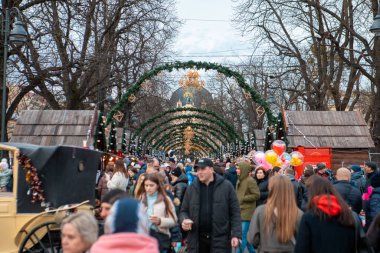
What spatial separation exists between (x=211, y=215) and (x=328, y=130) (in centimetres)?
1995

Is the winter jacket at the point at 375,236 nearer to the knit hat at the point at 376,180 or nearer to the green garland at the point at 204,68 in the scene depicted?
the knit hat at the point at 376,180

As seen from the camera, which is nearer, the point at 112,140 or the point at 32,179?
the point at 32,179

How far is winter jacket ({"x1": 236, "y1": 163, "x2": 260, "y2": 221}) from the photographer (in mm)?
11086

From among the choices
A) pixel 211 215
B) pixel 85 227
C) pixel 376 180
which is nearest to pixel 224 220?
pixel 211 215

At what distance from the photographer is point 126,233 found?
3.72m

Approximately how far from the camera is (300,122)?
88.4 ft

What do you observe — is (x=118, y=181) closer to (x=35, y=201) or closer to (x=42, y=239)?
(x=35, y=201)

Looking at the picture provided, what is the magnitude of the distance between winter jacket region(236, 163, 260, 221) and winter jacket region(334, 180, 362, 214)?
7.59 feet

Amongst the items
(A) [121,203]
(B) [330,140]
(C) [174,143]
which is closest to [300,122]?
(B) [330,140]

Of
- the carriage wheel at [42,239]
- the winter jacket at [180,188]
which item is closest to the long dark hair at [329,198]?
the carriage wheel at [42,239]

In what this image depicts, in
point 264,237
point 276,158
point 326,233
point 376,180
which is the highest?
point 276,158

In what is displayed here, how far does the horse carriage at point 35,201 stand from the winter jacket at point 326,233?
4.89m

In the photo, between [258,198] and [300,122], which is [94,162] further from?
[300,122]

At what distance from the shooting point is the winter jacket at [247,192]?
36.4ft
